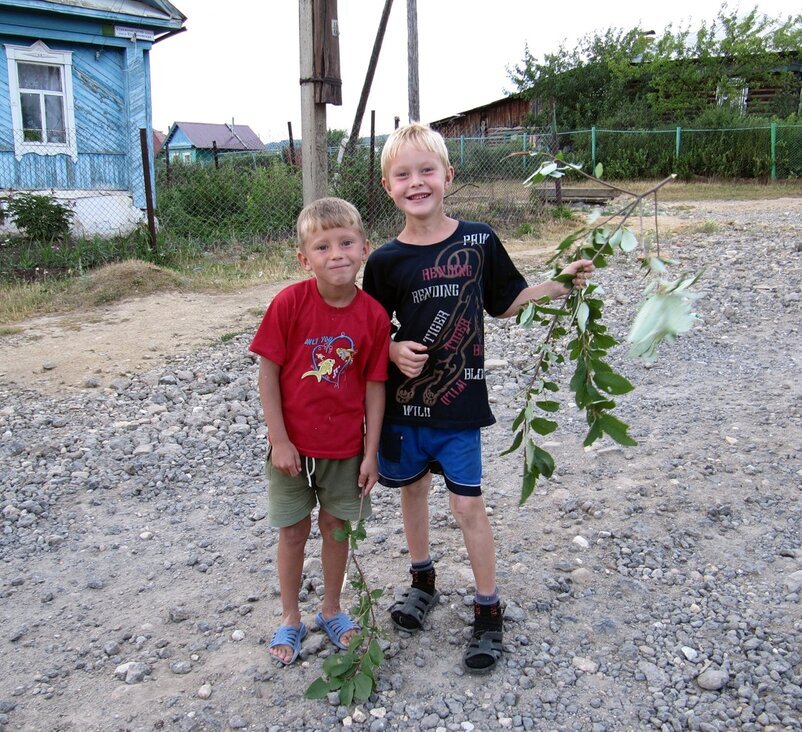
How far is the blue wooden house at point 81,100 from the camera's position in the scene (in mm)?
9984

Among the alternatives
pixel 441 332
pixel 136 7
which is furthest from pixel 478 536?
pixel 136 7

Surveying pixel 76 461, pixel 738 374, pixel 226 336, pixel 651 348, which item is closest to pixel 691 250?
pixel 738 374

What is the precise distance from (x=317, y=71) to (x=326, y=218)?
1946mm

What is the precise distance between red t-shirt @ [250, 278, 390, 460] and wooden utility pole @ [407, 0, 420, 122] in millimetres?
11640

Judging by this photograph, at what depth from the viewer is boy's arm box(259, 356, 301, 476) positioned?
7.15ft

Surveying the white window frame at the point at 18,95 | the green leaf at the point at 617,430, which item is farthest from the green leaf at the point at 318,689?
the white window frame at the point at 18,95

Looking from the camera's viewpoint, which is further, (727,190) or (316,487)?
(727,190)

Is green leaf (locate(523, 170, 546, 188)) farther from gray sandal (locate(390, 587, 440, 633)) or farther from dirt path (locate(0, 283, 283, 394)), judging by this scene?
dirt path (locate(0, 283, 283, 394))

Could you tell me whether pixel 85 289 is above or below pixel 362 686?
above

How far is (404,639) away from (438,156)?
4.91 ft

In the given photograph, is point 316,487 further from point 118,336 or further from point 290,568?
point 118,336

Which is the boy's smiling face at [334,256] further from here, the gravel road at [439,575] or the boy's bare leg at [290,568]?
the gravel road at [439,575]

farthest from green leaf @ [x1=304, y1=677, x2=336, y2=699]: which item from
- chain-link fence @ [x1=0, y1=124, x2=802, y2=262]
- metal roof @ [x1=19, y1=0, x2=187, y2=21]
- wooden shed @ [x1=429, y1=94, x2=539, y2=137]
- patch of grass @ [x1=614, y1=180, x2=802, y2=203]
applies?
wooden shed @ [x1=429, y1=94, x2=539, y2=137]

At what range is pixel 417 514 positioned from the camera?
8.14ft
